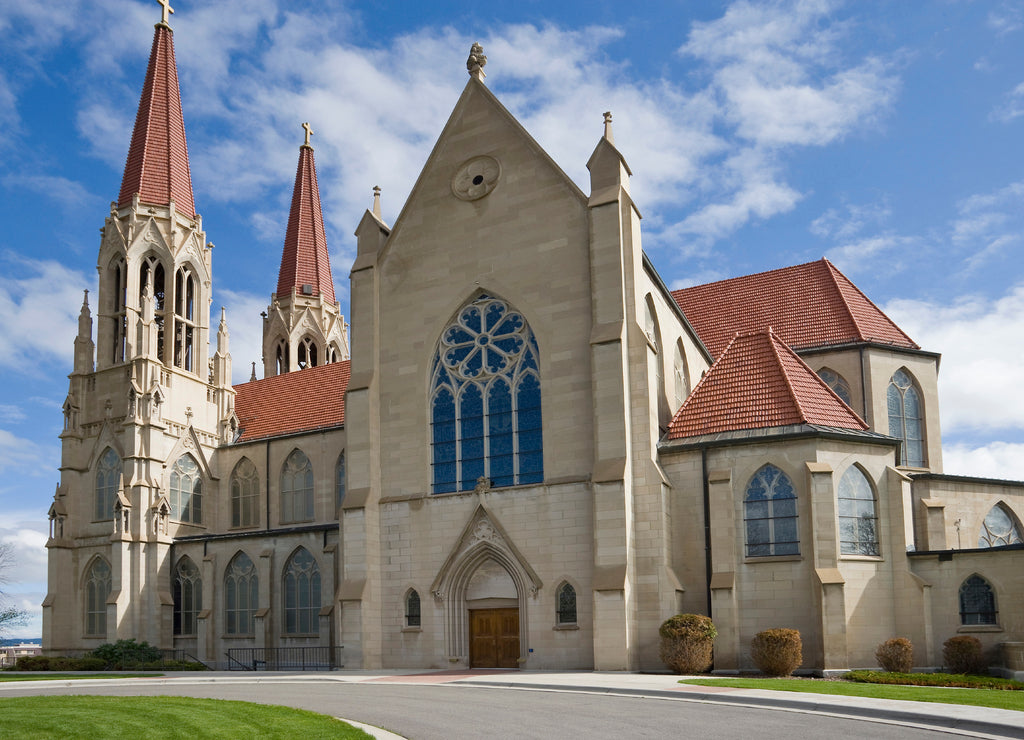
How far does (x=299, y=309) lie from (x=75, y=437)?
751 inches

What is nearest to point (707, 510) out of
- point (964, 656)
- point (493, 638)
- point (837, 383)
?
point (493, 638)

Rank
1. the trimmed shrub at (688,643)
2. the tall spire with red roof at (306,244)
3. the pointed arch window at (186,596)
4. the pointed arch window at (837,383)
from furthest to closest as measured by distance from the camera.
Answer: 1. the tall spire with red roof at (306,244)
2. the pointed arch window at (186,596)
3. the pointed arch window at (837,383)
4. the trimmed shrub at (688,643)

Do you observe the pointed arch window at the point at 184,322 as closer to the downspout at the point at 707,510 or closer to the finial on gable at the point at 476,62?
the finial on gable at the point at 476,62

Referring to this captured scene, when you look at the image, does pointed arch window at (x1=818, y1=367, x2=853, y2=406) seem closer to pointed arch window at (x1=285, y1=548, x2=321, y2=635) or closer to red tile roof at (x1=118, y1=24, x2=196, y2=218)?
pointed arch window at (x1=285, y1=548, x2=321, y2=635)

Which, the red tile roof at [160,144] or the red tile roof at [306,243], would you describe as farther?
the red tile roof at [306,243]

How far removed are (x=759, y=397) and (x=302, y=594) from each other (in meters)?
18.3

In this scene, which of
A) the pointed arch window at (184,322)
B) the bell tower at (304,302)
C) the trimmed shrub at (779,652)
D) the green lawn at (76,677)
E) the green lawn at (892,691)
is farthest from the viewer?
the bell tower at (304,302)

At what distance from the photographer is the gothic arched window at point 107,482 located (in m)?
41.3

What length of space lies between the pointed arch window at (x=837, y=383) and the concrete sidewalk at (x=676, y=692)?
58.4ft

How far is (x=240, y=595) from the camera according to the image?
126 ft

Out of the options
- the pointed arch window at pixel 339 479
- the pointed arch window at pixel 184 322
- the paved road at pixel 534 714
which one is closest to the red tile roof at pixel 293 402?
the pointed arch window at pixel 339 479

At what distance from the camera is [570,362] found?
95.2ft

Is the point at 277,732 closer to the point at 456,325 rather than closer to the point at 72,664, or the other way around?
the point at 456,325

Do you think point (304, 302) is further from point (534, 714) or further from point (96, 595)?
point (534, 714)
